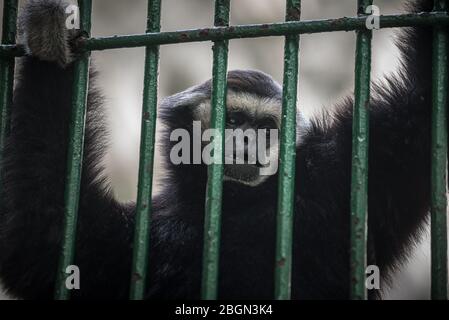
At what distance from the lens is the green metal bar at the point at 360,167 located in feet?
7.88

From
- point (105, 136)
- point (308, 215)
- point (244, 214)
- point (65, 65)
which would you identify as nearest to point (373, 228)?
point (308, 215)

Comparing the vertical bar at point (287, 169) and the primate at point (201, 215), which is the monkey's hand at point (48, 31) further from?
the vertical bar at point (287, 169)

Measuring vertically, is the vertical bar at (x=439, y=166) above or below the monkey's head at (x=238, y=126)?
below

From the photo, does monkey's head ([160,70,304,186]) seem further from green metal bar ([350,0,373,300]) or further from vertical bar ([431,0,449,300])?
vertical bar ([431,0,449,300])

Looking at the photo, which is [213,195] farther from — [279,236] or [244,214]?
[244,214]

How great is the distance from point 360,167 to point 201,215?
4.66 feet

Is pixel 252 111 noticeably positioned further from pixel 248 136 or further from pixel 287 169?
pixel 287 169

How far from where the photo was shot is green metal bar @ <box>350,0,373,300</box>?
7.88 feet

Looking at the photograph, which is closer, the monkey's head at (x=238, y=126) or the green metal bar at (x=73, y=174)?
the green metal bar at (x=73, y=174)

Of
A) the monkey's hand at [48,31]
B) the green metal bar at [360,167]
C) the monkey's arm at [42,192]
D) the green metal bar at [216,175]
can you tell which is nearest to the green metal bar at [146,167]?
the green metal bar at [216,175]

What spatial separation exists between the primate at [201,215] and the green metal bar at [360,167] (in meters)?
0.73

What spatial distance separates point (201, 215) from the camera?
3650 mm

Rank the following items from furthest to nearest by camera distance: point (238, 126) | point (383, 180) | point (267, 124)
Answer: point (267, 124), point (238, 126), point (383, 180)

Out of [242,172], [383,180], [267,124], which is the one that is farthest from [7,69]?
[383,180]
